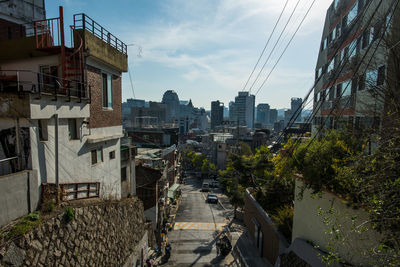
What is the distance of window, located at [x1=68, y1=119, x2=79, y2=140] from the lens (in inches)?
333

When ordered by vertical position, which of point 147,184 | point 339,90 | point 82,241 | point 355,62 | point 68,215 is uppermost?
point 355,62

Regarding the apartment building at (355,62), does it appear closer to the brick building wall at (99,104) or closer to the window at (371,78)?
the window at (371,78)

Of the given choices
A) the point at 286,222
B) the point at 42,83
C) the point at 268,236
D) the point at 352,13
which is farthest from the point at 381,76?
the point at 42,83

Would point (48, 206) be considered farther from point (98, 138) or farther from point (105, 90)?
point (105, 90)

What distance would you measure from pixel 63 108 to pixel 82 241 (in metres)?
5.00

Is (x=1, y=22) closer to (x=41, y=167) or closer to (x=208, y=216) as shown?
(x=41, y=167)

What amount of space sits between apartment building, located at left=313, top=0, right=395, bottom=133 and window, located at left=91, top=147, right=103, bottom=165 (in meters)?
9.78

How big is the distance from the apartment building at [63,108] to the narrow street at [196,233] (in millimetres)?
8329

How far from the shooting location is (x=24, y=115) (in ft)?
20.7

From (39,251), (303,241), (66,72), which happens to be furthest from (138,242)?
(66,72)

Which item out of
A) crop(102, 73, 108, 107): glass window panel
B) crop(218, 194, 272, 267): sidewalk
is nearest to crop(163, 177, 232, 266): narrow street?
crop(218, 194, 272, 267): sidewalk

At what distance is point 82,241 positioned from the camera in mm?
7160

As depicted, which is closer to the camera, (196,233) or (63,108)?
(63,108)

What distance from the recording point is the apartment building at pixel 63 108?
21.0 ft
